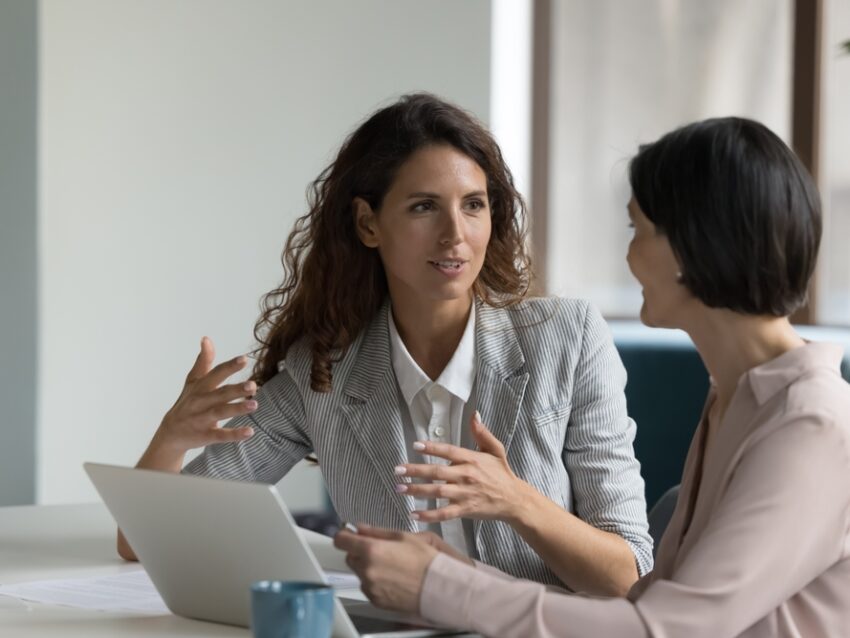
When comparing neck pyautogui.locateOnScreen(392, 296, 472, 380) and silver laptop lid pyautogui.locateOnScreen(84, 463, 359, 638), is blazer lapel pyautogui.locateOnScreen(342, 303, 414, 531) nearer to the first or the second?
neck pyautogui.locateOnScreen(392, 296, 472, 380)

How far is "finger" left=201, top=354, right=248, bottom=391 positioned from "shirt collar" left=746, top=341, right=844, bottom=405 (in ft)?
2.60

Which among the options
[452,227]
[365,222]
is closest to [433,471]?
[452,227]

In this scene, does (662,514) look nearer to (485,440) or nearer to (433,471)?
(485,440)

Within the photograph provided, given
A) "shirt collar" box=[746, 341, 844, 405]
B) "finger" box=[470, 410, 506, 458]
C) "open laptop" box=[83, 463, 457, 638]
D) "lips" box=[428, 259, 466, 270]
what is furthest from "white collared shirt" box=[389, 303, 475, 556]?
"shirt collar" box=[746, 341, 844, 405]

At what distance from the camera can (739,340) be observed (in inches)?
52.1

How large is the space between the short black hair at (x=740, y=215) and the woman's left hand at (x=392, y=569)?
14.9 inches

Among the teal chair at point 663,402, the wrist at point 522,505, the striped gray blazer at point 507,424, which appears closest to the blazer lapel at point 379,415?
the striped gray blazer at point 507,424

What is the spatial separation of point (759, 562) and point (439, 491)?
1.52 feet

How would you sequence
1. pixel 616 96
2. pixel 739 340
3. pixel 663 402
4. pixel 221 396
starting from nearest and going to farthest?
pixel 739 340, pixel 221 396, pixel 663 402, pixel 616 96

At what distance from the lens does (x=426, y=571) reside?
1255mm

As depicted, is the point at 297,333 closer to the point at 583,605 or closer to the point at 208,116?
the point at 583,605

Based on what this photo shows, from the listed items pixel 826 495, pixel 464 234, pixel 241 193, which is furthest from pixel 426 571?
pixel 241 193

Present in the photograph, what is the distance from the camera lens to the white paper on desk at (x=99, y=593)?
1571mm

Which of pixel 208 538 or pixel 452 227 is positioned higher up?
pixel 452 227
